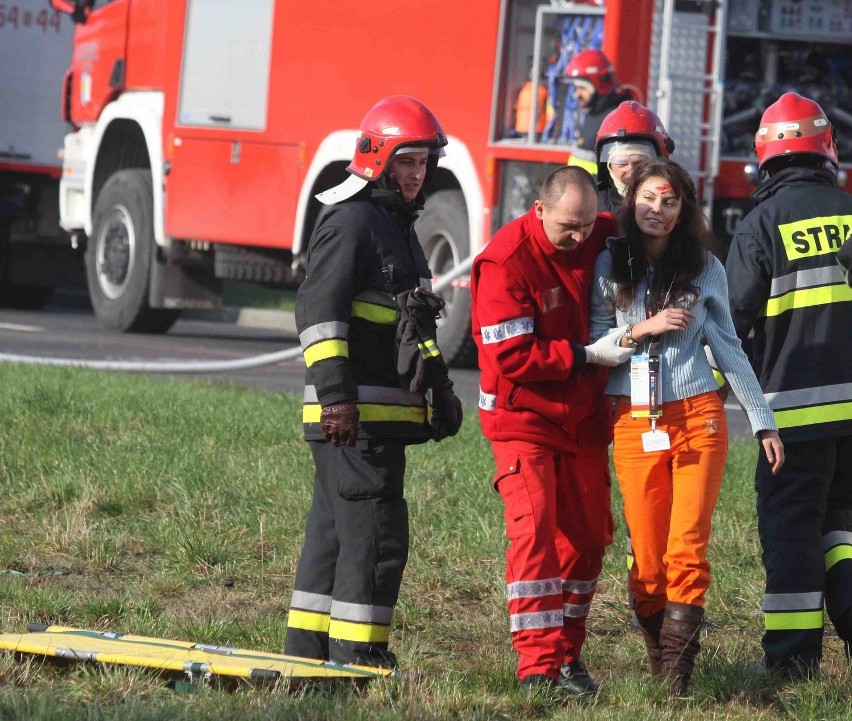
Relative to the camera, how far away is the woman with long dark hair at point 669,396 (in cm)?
436

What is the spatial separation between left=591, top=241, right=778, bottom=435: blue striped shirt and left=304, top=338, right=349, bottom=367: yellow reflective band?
736 mm

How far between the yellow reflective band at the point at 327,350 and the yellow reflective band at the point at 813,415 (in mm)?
1336

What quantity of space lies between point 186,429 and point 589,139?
2463mm

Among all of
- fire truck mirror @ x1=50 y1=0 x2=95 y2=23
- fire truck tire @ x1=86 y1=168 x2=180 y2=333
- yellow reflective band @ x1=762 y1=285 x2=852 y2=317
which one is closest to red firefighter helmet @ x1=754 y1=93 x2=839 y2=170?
yellow reflective band @ x1=762 y1=285 x2=852 y2=317

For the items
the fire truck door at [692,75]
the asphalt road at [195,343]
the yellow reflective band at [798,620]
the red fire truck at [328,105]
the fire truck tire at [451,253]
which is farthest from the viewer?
the fire truck tire at [451,253]

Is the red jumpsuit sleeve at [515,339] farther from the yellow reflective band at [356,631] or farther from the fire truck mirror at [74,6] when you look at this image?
the fire truck mirror at [74,6]

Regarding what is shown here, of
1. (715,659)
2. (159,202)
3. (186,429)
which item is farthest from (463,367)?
(715,659)

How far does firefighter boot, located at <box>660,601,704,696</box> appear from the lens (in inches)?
170

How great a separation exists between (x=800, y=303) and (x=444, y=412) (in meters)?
1.14

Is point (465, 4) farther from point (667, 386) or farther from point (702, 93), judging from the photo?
point (667, 386)

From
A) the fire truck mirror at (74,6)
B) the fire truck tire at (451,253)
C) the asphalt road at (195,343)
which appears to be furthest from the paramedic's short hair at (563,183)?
the fire truck mirror at (74,6)

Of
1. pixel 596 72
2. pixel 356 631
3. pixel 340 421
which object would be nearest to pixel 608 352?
pixel 340 421

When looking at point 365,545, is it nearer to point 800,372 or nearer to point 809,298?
point 800,372

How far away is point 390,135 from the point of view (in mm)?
4469
